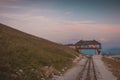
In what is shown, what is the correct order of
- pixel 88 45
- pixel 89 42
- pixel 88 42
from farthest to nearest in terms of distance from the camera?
pixel 88 42 < pixel 89 42 < pixel 88 45

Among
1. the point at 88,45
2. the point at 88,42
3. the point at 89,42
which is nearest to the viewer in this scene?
the point at 88,45

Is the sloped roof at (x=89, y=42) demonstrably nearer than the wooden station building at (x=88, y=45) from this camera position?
No

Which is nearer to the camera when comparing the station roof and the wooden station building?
the wooden station building

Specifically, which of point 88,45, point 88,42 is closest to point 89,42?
point 88,42

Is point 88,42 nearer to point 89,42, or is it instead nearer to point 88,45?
point 89,42

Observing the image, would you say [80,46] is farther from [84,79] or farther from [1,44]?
[84,79]

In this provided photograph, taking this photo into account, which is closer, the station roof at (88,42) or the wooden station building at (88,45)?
the wooden station building at (88,45)

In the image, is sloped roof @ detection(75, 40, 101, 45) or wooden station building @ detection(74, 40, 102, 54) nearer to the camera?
wooden station building @ detection(74, 40, 102, 54)

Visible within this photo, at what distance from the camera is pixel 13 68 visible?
30.7 m

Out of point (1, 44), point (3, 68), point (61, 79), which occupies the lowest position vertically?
point (61, 79)

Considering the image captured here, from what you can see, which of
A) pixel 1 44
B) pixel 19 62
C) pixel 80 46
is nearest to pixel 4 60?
pixel 19 62

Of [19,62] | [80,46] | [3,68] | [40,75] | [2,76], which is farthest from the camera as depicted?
[80,46]

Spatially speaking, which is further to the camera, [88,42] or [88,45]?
[88,42]

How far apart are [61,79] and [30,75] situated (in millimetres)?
4754
